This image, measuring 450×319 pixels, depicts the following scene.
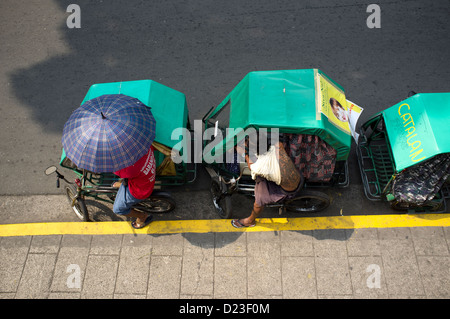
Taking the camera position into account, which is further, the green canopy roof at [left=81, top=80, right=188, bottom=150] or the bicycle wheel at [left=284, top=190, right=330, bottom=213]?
the bicycle wheel at [left=284, top=190, right=330, bottom=213]

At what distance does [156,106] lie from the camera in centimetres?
442

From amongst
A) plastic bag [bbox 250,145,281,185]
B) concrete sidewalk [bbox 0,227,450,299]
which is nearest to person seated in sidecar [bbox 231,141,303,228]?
plastic bag [bbox 250,145,281,185]

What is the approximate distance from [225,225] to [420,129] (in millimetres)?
2948

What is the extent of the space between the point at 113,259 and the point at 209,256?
4.56ft

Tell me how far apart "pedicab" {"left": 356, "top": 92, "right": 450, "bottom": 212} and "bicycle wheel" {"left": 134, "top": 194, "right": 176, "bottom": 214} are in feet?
9.76

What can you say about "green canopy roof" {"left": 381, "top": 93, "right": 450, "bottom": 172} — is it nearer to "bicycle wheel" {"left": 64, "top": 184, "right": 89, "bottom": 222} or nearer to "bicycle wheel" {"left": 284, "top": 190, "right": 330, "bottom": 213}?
"bicycle wheel" {"left": 284, "top": 190, "right": 330, "bottom": 213}

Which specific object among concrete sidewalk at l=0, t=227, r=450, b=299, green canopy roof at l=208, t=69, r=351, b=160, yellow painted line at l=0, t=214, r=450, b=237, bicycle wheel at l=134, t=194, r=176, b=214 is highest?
green canopy roof at l=208, t=69, r=351, b=160

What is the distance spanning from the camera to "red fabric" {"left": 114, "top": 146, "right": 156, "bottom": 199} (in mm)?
3811

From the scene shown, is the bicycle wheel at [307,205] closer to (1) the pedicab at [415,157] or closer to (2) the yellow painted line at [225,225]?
(2) the yellow painted line at [225,225]

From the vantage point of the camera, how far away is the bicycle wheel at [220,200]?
14.7 ft

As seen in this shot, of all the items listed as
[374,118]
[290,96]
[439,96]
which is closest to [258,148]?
[290,96]

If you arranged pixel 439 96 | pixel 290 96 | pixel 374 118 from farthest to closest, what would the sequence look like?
1. pixel 374 118
2. pixel 439 96
3. pixel 290 96

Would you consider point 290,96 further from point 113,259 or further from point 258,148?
Answer: point 113,259

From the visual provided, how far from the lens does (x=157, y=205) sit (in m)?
4.79
